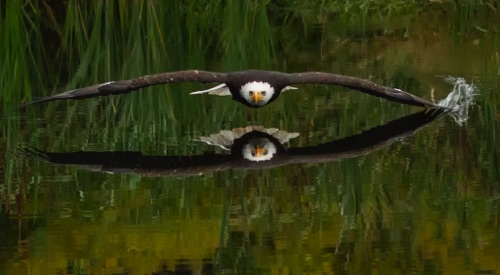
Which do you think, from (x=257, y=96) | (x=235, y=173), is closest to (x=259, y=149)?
(x=235, y=173)

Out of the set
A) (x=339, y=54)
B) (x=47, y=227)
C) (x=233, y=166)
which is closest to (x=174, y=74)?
(x=233, y=166)

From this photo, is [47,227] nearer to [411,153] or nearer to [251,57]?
[411,153]

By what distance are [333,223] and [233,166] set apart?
1435 mm

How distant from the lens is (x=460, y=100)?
958 centimetres

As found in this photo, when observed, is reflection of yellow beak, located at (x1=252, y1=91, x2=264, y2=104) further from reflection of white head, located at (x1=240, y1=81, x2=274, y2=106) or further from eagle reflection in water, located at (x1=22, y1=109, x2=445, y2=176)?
eagle reflection in water, located at (x1=22, y1=109, x2=445, y2=176)

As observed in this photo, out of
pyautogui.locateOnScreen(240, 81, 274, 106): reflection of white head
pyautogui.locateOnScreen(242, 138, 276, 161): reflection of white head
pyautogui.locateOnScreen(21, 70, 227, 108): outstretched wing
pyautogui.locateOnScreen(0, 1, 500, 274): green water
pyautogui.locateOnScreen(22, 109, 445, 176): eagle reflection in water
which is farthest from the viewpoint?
pyautogui.locateOnScreen(240, 81, 274, 106): reflection of white head

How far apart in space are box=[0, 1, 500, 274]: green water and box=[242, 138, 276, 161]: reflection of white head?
0.54ft

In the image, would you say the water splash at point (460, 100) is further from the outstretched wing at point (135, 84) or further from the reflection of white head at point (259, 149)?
the outstretched wing at point (135, 84)

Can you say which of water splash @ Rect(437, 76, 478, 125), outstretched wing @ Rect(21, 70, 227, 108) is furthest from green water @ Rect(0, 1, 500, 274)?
outstretched wing @ Rect(21, 70, 227, 108)

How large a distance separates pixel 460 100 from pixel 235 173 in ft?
9.87

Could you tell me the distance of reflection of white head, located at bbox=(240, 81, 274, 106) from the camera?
354 inches

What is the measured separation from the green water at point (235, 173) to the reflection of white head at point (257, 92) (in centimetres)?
15

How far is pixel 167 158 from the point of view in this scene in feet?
24.8

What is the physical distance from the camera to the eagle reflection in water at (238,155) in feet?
23.8
